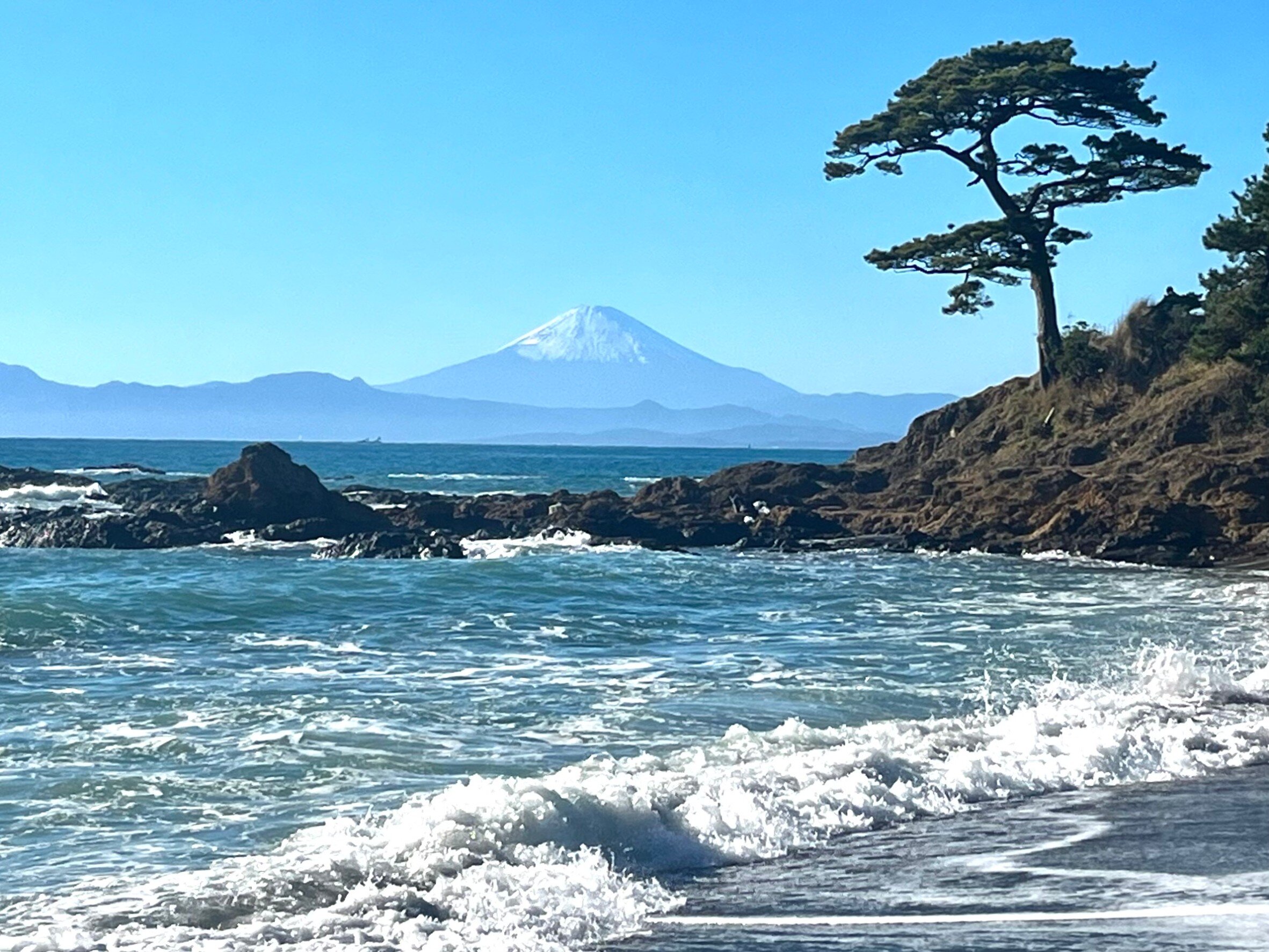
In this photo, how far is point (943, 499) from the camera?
109 feet

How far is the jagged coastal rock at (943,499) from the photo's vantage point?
1112 inches

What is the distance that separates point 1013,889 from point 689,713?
5.33 metres

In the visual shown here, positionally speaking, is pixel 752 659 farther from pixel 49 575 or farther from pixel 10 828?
pixel 49 575

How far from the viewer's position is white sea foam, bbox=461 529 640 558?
3070cm

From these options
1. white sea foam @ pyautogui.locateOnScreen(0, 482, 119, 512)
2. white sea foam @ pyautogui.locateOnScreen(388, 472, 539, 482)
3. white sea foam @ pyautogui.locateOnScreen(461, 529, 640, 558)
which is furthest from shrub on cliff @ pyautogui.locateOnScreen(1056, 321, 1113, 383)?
white sea foam @ pyautogui.locateOnScreen(388, 472, 539, 482)

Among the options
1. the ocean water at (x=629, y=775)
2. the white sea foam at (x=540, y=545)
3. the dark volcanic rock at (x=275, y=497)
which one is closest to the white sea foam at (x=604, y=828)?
the ocean water at (x=629, y=775)

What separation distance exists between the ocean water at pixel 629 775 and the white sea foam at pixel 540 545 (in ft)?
30.9

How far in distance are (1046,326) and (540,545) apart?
49.2ft

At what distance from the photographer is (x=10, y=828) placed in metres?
8.88

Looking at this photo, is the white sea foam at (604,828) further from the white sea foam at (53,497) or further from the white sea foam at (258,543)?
the white sea foam at (53,497)

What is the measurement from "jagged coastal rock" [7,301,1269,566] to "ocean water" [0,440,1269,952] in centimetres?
803

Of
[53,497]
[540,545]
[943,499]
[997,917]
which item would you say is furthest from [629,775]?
[53,497]

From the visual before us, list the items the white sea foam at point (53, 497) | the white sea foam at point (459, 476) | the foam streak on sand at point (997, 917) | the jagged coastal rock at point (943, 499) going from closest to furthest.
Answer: the foam streak on sand at point (997, 917) < the jagged coastal rock at point (943, 499) < the white sea foam at point (53, 497) < the white sea foam at point (459, 476)

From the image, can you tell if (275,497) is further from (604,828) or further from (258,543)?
(604,828)
